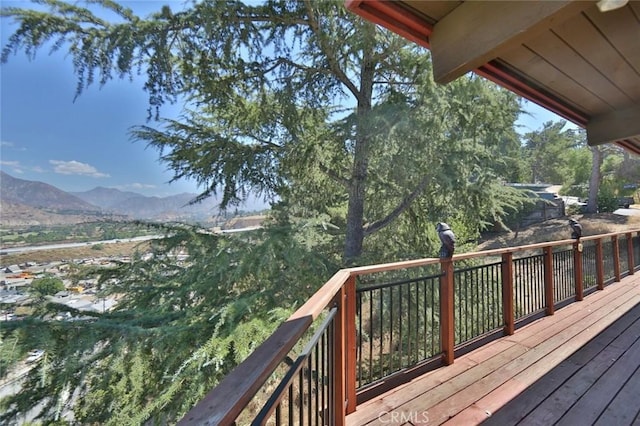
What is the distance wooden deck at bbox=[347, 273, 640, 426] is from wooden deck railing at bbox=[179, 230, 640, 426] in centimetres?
16

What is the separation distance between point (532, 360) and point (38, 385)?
4.49 m

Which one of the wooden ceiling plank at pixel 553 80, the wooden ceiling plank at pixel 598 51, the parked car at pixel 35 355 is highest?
the wooden ceiling plank at pixel 598 51

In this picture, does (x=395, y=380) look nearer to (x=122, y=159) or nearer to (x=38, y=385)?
(x=38, y=385)

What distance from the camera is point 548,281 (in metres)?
4.05

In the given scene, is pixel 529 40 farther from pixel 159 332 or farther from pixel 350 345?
pixel 159 332

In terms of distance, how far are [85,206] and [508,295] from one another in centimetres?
621

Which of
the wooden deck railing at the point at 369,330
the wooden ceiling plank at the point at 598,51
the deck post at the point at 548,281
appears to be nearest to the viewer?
the wooden deck railing at the point at 369,330

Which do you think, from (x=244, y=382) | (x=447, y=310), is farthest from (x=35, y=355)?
(x=447, y=310)

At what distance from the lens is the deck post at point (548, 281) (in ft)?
13.1

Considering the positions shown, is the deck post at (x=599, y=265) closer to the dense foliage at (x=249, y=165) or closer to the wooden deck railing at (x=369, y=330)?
the wooden deck railing at (x=369, y=330)

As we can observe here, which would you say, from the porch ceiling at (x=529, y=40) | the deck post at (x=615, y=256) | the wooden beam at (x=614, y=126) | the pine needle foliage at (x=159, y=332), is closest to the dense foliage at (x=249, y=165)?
the pine needle foliage at (x=159, y=332)

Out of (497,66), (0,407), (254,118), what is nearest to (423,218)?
(254,118)

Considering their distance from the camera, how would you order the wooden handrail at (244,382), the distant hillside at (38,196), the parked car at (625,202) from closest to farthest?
the wooden handrail at (244,382) → the distant hillside at (38,196) → the parked car at (625,202)

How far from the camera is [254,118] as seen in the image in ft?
17.5
